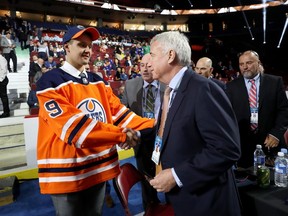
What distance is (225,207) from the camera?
44.1 inches

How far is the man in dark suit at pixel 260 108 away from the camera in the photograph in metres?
2.54

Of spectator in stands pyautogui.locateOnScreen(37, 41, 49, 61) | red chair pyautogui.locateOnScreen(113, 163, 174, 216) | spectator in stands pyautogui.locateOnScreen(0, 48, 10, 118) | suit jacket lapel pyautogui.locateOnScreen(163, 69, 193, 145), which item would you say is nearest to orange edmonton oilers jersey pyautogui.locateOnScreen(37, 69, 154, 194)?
red chair pyautogui.locateOnScreen(113, 163, 174, 216)

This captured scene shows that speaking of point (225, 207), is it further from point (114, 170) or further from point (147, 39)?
point (147, 39)

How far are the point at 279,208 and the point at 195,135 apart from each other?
27.2 inches

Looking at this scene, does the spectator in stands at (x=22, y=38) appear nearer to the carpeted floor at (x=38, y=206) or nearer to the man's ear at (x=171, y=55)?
the carpeted floor at (x=38, y=206)

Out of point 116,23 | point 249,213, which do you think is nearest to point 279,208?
point 249,213

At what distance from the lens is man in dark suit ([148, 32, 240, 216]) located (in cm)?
101

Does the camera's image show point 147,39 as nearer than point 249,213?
No

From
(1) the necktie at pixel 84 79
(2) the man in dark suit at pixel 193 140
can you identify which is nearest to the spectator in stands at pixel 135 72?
(1) the necktie at pixel 84 79

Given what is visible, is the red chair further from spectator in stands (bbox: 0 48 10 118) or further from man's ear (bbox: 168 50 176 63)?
spectator in stands (bbox: 0 48 10 118)

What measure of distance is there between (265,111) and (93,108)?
1878 millimetres

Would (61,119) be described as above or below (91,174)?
above

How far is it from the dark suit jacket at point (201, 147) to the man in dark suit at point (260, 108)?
5.24ft

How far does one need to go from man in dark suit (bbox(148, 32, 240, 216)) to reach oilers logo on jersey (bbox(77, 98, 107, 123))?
466 mm
